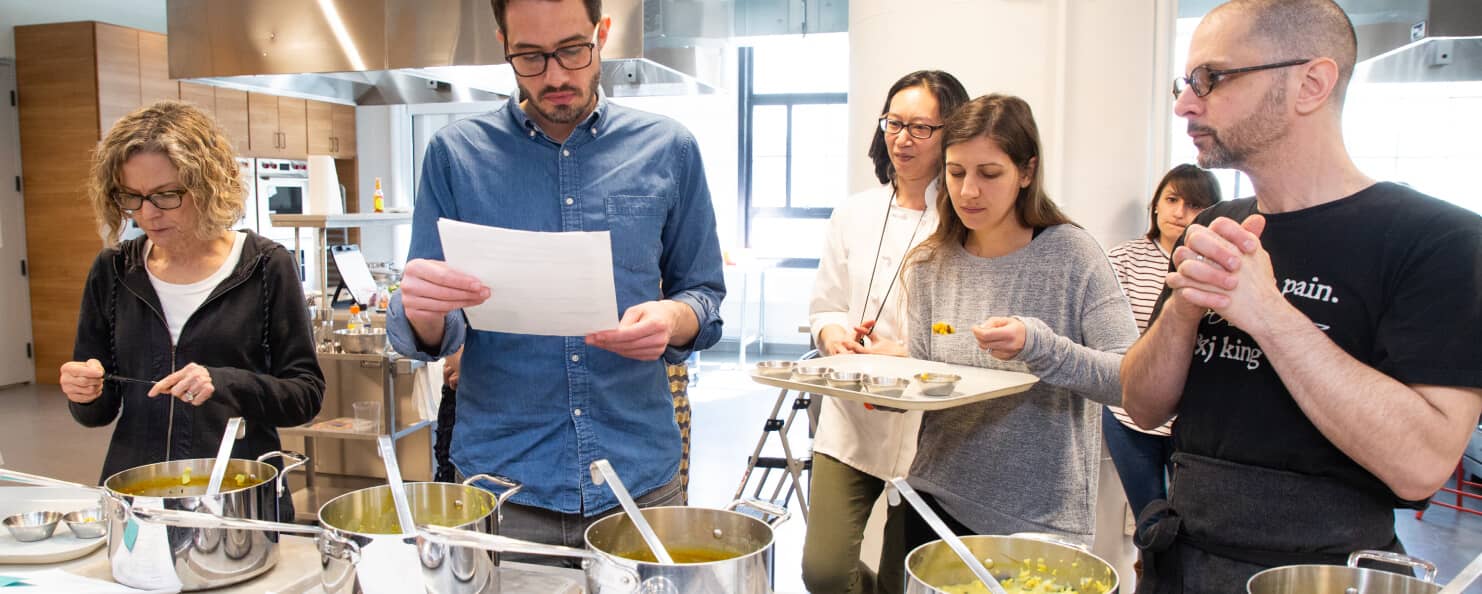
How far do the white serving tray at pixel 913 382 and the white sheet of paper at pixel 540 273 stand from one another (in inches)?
22.0

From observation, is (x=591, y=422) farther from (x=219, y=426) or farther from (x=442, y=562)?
(x=219, y=426)

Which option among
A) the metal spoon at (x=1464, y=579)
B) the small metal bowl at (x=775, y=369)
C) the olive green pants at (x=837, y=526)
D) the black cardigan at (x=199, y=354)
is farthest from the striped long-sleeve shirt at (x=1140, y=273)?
the black cardigan at (x=199, y=354)

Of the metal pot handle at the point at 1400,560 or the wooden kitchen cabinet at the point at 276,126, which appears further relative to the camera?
the wooden kitchen cabinet at the point at 276,126

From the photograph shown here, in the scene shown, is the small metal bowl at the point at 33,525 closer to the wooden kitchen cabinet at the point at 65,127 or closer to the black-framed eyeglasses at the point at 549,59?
the black-framed eyeglasses at the point at 549,59

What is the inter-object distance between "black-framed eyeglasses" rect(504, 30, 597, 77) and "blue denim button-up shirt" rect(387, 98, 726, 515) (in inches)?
4.0

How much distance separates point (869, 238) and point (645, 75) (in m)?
2.48

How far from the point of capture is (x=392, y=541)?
0.99 metres

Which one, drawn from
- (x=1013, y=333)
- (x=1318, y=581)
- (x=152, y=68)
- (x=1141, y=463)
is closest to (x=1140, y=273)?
(x=1141, y=463)

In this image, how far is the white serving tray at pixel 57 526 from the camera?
4.36 ft

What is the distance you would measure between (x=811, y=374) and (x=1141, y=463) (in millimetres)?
1540

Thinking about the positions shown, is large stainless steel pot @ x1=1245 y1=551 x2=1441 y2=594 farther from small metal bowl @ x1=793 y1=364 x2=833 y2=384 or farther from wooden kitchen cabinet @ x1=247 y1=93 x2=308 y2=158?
wooden kitchen cabinet @ x1=247 y1=93 x2=308 y2=158

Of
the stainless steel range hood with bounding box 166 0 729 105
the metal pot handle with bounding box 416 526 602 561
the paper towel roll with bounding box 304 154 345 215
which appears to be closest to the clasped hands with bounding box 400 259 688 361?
the metal pot handle with bounding box 416 526 602 561

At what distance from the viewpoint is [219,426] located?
1.88 meters

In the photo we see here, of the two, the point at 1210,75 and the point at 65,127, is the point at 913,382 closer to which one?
the point at 1210,75
